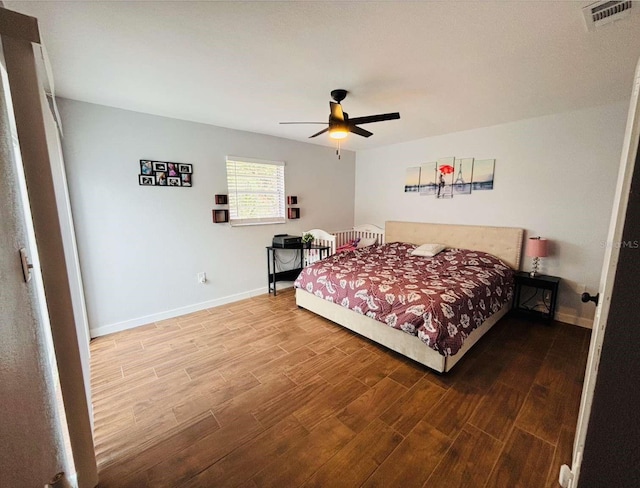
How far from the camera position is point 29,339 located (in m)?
0.97

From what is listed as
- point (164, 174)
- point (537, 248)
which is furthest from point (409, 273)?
point (164, 174)

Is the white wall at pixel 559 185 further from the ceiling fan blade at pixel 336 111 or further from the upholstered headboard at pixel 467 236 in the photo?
the ceiling fan blade at pixel 336 111

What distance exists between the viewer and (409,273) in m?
3.11

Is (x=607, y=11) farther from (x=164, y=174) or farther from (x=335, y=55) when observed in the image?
(x=164, y=174)

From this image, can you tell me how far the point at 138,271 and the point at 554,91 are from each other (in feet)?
15.4

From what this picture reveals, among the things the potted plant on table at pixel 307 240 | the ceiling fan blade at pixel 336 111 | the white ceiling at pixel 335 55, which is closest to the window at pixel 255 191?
the potted plant on table at pixel 307 240

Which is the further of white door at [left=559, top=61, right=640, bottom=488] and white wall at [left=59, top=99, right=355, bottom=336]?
white wall at [left=59, top=99, right=355, bottom=336]

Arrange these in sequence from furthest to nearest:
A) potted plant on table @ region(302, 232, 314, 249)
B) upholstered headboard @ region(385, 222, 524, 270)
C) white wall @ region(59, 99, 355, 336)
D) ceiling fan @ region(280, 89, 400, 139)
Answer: potted plant on table @ region(302, 232, 314, 249) → upholstered headboard @ region(385, 222, 524, 270) → white wall @ region(59, 99, 355, 336) → ceiling fan @ region(280, 89, 400, 139)

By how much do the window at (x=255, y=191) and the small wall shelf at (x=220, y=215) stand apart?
0.10 meters

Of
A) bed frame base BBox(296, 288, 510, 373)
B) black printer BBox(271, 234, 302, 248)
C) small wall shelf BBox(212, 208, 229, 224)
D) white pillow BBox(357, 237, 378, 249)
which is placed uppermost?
small wall shelf BBox(212, 208, 229, 224)

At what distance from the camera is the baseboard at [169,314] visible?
2941mm

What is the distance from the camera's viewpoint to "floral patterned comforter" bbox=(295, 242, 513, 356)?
218 centimetres

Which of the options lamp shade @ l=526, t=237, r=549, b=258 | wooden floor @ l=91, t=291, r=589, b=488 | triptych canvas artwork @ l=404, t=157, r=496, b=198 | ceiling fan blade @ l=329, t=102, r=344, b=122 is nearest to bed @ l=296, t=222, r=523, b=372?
wooden floor @ l=91, t=291, r=589, b=488

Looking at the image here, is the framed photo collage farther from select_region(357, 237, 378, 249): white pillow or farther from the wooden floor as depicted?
select_region(357, 237, 378, 249): white pillow
